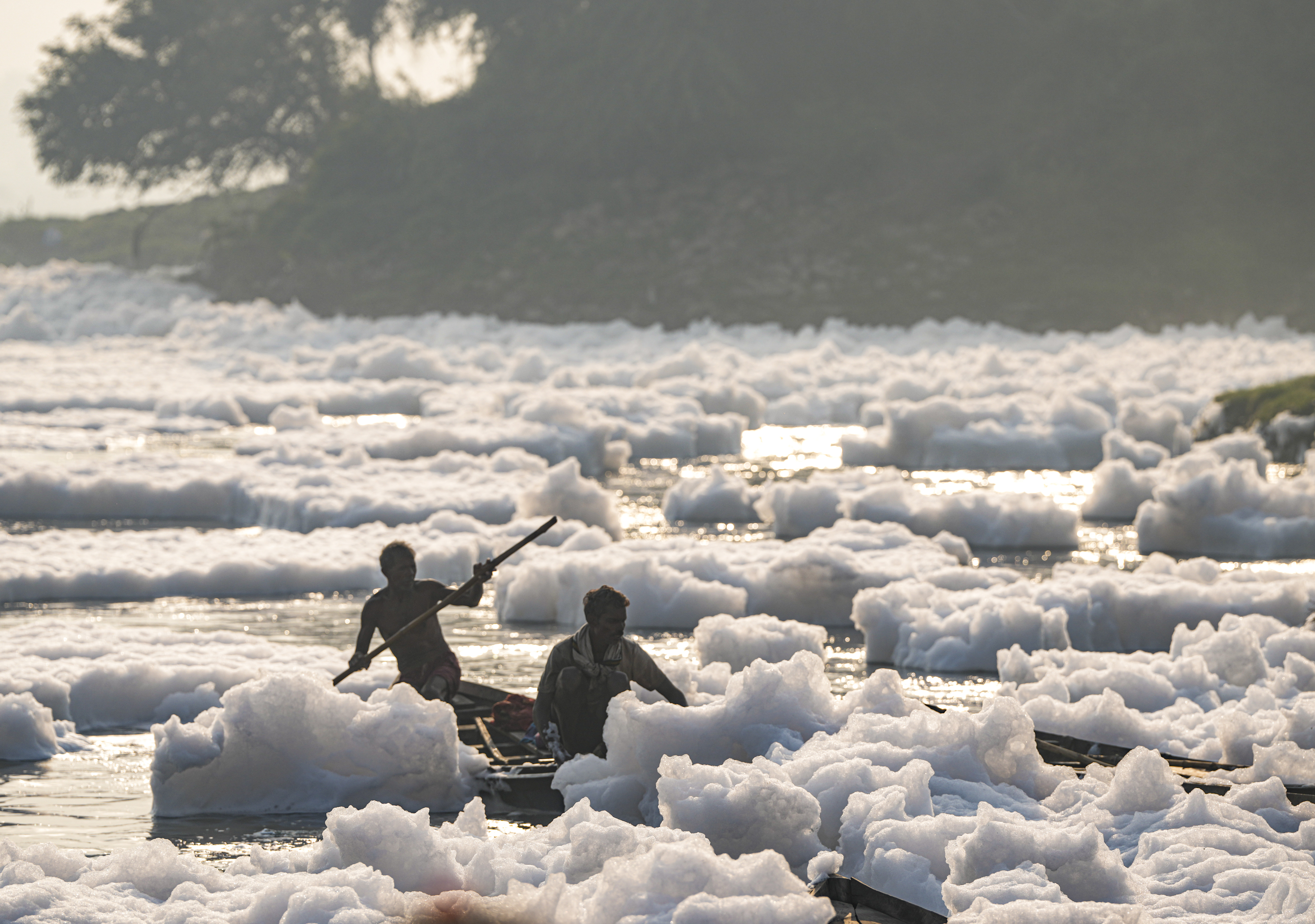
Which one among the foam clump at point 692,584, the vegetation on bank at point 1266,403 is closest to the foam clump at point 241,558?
the foam clump at point 692,584

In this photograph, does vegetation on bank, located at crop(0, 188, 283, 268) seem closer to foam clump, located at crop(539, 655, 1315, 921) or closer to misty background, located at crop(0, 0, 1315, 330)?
misty background, located at crop(0, 0, 1315, 330)

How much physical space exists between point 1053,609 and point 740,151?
37242mm

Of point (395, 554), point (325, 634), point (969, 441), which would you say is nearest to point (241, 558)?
point (325, 634)

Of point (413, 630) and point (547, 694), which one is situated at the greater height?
point (413, 630)

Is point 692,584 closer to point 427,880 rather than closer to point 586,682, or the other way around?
point 586,682

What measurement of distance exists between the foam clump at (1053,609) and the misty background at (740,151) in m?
29.1

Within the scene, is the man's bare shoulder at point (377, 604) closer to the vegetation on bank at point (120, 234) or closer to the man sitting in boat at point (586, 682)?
the man sitting in boat at point (586, 682)

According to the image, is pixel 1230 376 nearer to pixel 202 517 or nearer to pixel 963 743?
pixel 202 517

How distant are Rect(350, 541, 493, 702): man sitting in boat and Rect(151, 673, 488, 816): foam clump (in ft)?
3.28

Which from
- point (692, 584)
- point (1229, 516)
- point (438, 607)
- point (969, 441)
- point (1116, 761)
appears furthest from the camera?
point (969, 441)

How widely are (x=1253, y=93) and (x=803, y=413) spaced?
893 inches

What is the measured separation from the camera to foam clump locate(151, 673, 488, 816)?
326 inches

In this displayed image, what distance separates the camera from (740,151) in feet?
159

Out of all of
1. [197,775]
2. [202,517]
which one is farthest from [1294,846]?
[202,517]
